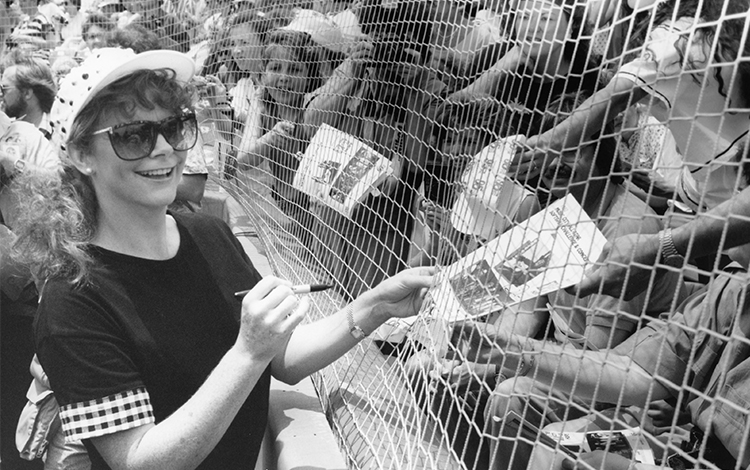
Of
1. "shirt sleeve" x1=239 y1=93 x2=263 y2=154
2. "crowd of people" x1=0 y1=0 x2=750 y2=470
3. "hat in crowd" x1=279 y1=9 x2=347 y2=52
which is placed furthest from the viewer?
"shirt sleeve" x1=239 y1=93 x2=263 y2=154

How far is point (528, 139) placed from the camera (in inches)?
72.6

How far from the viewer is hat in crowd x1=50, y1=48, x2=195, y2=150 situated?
1.96 metres

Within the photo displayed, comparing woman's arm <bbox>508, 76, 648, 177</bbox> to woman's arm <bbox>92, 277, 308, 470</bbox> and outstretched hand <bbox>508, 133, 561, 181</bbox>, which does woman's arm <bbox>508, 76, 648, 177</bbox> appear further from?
woman's arm <bbox>92, 277, 308, 470</bbox>

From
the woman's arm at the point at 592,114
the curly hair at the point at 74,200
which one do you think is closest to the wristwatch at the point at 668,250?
the woman's arm at the point at 592,114

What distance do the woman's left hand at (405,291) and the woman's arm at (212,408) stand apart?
1.43 feet

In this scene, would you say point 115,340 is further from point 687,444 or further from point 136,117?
point 687,444

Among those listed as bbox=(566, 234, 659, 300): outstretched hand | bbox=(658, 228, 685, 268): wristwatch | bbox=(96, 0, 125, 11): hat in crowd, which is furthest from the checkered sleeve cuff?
bbox=(96, 0, 125, 11): hat in crowd

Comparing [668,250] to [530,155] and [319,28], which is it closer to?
[530,155]

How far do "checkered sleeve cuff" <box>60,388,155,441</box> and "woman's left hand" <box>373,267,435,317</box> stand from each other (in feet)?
2.40

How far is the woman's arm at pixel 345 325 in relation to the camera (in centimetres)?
217

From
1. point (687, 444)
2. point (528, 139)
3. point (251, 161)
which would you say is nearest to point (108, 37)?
point (251, 161)

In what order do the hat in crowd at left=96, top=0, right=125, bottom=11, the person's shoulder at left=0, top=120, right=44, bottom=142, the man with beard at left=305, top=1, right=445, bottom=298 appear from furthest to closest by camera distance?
the hat in crowd at left=96, top=0, right=125, bottom=11 → the person's shoulder at left=0, top=120, right=44, bottom=142 → the man with beard at left=305, top=1, right=445, bottom=298

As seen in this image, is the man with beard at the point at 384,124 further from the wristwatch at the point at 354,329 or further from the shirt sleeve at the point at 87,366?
the shirt sleeve at the point at 87,366

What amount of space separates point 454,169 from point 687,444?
924mm
